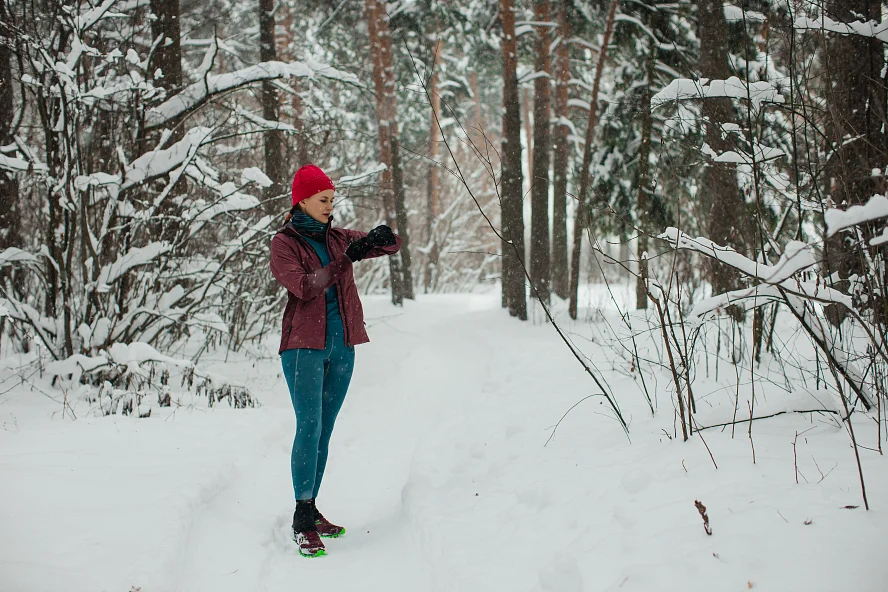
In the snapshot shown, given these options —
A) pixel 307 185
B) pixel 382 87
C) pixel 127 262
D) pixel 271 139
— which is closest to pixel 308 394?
pixel 307 185

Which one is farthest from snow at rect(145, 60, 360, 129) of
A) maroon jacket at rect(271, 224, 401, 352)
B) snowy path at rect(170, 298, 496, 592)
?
maroon jacket at rect(271, 224, 401, 352)

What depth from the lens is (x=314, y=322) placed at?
10.6ft

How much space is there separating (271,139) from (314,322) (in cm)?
641

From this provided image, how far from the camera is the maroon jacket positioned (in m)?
3.15

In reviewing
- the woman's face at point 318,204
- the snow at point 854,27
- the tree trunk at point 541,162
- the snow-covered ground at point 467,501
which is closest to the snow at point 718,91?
the snow at point 854,27

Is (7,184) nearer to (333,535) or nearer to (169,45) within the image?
(169,45)

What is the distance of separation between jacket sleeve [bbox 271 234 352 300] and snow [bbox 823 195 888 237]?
2.21 m

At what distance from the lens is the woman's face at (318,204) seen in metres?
3.36

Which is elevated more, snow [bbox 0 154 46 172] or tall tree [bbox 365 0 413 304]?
tall tree [bbox 365 0 413 304]

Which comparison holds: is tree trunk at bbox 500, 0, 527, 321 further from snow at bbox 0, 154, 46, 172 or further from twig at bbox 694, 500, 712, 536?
twig at bbox 694, 500, 712, 536

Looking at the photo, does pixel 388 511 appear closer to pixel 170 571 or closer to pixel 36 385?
pixel 170 571

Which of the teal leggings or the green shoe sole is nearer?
the teal leggings

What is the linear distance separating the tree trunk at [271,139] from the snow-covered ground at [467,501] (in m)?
4.12

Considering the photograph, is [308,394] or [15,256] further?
[15,256]
